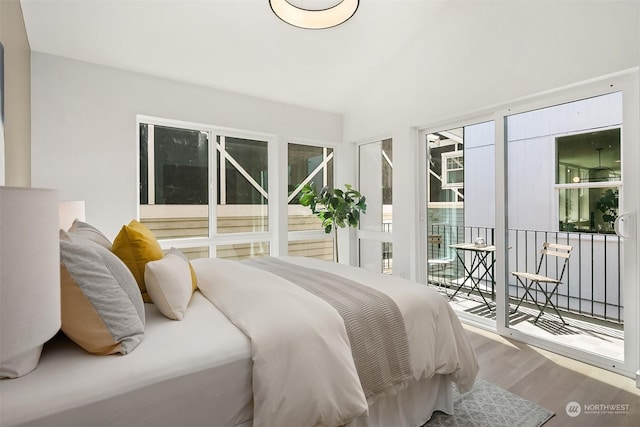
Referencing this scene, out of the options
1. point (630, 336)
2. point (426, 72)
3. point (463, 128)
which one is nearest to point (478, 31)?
point (426, 72)

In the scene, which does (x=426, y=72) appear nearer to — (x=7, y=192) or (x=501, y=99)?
(x=501, y=99)

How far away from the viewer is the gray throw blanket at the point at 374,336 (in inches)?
57.6

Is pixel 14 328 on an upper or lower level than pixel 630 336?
upper

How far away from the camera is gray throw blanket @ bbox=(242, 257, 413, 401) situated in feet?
4.80

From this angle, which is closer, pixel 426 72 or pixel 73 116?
pixel 73 116

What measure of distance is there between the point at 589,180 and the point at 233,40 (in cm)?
332

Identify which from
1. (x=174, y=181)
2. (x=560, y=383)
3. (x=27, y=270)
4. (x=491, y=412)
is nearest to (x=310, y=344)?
(x=27, y=270)

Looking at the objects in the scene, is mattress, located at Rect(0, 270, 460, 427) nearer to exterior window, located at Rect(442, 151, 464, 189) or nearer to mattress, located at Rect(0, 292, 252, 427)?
mattress, located at Rect(0, 292, 252, 427)

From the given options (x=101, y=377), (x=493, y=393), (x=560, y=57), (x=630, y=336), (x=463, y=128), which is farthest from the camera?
(x=463, y=128)

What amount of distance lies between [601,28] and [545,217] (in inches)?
56.6

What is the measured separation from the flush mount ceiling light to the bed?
6.22 feet

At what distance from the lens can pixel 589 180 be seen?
2529mm

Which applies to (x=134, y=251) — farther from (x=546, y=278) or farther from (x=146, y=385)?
(x=546, y=278)

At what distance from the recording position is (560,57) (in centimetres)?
257
